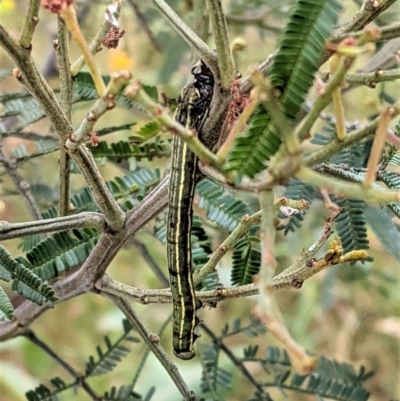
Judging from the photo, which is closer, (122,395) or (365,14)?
(365,14)

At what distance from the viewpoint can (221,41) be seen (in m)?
0.32

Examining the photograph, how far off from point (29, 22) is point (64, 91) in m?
0.15

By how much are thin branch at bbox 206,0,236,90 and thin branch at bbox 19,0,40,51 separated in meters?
0.10

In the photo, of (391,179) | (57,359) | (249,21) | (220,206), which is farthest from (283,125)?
(249,21)

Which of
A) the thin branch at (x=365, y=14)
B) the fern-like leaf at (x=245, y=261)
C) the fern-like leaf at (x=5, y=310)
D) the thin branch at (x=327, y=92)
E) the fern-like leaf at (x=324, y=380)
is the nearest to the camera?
the thin branch at (x=327, y=92)

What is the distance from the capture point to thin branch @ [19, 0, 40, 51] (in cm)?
31

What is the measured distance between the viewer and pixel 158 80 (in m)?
0.99

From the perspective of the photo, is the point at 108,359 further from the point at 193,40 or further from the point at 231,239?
→ the point at 193,40

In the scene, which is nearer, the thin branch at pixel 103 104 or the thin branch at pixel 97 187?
the thin branch at pixel 103 104

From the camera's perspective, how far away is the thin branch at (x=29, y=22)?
31 centimetres

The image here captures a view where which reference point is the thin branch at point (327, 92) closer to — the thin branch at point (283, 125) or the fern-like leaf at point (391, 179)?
the thin branch at point (283, 125)

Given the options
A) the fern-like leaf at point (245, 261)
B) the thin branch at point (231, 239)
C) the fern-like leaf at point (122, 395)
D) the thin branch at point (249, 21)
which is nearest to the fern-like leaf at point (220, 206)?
the fern-like leaf at point (245, 261)

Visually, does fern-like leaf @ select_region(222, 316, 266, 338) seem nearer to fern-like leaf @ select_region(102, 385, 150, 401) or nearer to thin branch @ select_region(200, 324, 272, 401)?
thin branch @ select_region(200, 324, 272, 401)

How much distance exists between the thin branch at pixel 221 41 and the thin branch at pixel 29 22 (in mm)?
96
